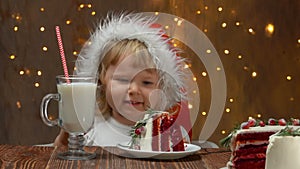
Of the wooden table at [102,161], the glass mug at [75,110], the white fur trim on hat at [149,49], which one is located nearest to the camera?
the wooden table at [102,161]

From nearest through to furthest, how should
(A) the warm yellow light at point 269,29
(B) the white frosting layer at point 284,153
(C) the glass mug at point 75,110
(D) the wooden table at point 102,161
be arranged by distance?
(B) the white frosting layer at point 284,153, (D) the wooden table at point 102,161, (C) the glass mug at point 75,110, (A) the warm yellow light at point 269,29

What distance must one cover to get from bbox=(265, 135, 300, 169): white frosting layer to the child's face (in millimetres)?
957

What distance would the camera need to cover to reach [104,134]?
2.49m

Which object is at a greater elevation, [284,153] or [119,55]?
[119,55]

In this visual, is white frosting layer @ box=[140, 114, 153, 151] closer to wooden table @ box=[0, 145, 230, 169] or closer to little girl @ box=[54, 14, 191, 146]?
wooden table @ box=[0, 145, 230, 169]

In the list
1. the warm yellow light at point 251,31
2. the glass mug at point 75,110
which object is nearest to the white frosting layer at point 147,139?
the glass mug at point 75,110

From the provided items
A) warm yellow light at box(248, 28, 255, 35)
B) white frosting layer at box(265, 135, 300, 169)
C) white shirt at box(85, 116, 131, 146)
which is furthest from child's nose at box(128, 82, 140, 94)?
warm yellow light at box(248, 28, 255, 35)

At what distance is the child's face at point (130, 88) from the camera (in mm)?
2318

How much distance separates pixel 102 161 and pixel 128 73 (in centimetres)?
76

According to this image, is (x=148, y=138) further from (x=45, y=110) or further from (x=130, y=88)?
(x=130, y=88)

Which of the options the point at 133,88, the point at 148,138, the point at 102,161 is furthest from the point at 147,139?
the point at 133,88

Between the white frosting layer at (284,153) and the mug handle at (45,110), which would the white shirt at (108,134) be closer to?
the mug handle at (45,110)

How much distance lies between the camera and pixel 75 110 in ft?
5.62

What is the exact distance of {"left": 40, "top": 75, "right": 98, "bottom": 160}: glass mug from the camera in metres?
1.71
